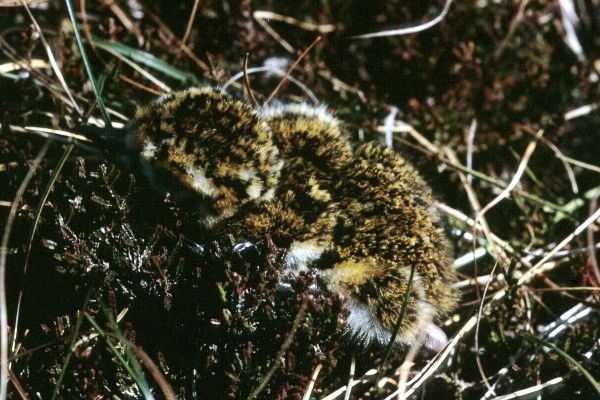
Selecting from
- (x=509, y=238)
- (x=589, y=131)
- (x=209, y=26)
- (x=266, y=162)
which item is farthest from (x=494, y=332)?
(x=209, y=26)

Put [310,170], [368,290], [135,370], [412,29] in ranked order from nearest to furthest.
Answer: [135,370] → [368,290] → [310,170] → [412,29]

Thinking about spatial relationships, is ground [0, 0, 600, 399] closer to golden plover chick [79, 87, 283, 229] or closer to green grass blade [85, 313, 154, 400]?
green grass blade [85, 313, 154, 400]

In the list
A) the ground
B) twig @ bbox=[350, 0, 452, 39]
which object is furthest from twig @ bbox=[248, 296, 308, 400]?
twig @ bbox=[350, 0, 452, 39]

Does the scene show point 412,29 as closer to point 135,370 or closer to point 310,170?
point 310,170

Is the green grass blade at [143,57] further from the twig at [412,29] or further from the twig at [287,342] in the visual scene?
the twig at [287,342]

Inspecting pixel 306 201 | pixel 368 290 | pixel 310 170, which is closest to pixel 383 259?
pixel 368 290

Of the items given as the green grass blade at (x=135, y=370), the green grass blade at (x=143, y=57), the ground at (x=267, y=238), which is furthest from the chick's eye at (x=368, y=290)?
the green grass blade at (x=143, y=57)

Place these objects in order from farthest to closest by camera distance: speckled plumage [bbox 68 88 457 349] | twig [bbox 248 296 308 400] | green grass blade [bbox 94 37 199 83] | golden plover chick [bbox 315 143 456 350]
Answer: green grass blade [bbox 94 37 199 83] → golden plover chick [bbox 315 143 456 350] → speckled plumage [bbox 68 88 457 349] → twig [bbox 248 296 308 400]
